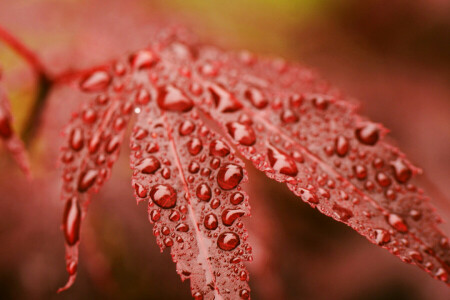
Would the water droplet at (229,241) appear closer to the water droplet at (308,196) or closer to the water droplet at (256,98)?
the water droplet at (308,196)

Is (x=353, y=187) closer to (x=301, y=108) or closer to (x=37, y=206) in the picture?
(x=301, y=108)

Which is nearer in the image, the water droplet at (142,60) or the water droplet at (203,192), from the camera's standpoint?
the water droplet at (203,192)

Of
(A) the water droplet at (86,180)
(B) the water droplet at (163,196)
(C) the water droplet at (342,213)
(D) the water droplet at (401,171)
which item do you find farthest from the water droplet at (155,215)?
(D) the water droplet at (401,171)

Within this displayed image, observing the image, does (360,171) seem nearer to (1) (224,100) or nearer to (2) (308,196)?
(2) (308,196)

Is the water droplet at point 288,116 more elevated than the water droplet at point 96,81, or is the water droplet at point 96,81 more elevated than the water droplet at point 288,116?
the water droplet at point 96,81

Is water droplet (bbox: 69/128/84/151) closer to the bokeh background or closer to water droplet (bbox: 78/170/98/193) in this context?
water droplet (bbox: 78/170/98/193)

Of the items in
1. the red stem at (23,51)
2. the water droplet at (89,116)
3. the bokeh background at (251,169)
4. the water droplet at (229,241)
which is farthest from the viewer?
the bokeh background at (251,169)

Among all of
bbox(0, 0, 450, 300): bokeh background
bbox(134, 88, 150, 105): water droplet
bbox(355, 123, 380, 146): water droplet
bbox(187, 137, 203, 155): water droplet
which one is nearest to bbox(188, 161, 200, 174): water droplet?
bbox(187, 137, 203, 155): water droplet
